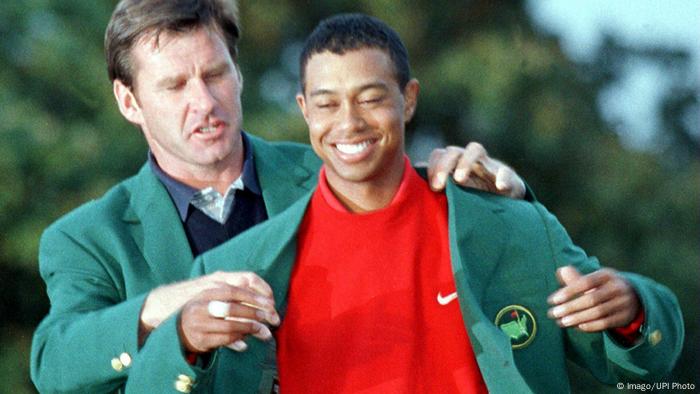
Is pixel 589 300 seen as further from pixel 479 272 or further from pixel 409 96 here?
pixel 409 96

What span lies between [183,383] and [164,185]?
92cm

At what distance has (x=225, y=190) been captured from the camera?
3.96 meters

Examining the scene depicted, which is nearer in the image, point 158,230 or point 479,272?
point 479,272

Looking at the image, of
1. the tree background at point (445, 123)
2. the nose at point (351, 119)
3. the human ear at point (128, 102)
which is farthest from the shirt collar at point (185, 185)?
the tree background at point (445, 123)

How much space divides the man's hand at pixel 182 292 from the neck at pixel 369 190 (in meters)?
0.40

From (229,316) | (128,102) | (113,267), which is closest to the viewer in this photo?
(229,316)

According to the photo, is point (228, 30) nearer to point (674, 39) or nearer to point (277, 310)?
point (277, 310)

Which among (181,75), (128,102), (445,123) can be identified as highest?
(181,75)

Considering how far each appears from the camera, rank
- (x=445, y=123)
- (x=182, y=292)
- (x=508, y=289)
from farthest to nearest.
Answer: (x=445, y=123) → (x=508, y=289) → (x=182, y=292)

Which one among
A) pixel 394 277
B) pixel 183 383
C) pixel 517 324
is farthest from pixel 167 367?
pixel 517 324

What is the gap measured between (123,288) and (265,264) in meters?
0.59

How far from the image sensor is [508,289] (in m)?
3.36

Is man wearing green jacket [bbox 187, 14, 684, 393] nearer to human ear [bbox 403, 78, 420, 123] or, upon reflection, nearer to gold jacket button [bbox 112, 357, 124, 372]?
human ear [bbox 403, 78, 420, 123]

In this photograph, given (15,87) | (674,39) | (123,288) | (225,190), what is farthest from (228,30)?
(674,39)
